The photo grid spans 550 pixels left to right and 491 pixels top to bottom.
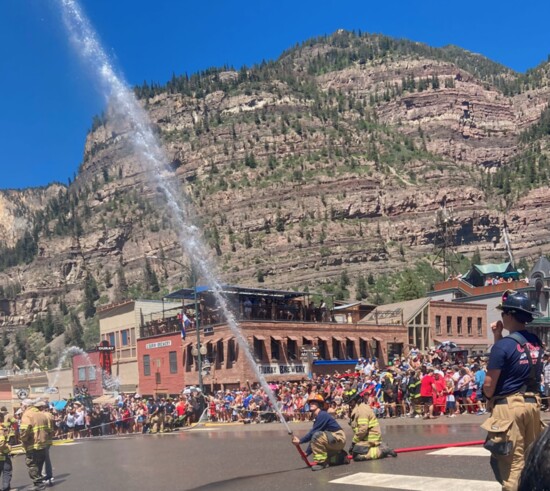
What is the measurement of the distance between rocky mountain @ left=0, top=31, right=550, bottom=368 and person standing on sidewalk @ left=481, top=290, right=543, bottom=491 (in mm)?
114254

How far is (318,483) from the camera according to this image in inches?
440

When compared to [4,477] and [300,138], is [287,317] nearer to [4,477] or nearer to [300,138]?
[4,477]

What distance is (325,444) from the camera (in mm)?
12633

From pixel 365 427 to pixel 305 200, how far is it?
148 metres

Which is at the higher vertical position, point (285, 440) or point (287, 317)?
point (287, 317)

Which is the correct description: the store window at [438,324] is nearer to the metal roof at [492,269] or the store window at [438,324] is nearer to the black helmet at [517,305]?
the metal roof at [492,269]

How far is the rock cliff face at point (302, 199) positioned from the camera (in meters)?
151

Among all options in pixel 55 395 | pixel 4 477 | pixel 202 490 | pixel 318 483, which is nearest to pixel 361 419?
pixel 318 483

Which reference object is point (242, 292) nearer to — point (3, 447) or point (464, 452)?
point (3, 447)

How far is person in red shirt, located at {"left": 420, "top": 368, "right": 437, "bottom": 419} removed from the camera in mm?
21969

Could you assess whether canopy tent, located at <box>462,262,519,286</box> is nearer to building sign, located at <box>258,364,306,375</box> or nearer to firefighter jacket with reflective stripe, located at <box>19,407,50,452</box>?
building sign, located at <box>258,364,306,375</box>

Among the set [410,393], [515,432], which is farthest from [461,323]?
[515,432]

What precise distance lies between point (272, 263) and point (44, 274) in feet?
242

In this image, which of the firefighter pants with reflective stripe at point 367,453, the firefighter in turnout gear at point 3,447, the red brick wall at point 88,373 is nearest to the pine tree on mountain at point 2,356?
the red brick wall at point 88,373
